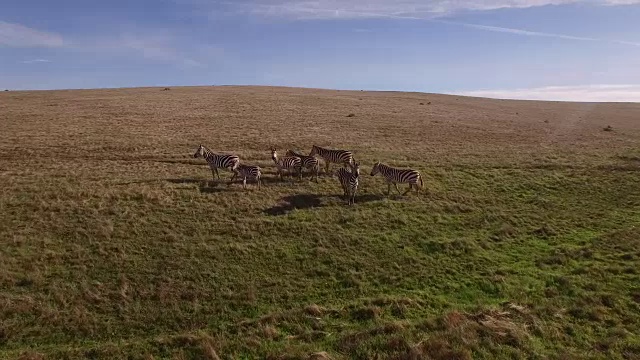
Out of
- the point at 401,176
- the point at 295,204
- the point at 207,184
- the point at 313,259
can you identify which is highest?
the point at 401,176

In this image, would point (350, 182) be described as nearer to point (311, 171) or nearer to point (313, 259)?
point (311, 171)

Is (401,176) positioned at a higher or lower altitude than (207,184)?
higher

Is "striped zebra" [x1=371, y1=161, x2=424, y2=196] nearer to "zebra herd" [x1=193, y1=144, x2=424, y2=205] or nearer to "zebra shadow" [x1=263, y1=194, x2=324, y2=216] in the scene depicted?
"zebra herd" [x1=193, y1=144, x2=424, y2=205]

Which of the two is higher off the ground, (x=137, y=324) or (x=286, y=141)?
(x=286, y=141)

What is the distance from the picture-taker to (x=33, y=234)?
1991 cm

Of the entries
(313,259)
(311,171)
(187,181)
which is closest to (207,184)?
(187,181)

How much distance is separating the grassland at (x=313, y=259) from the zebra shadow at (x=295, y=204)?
0.13 m

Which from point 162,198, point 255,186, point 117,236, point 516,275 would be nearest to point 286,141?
point 255,186

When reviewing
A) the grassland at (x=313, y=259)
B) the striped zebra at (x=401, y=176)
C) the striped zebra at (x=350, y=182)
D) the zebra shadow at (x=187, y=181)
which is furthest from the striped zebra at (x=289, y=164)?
the striped zebra at (x=401, y=176)

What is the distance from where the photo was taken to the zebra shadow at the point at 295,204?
23.3m

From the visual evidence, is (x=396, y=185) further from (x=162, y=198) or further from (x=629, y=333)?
(x=629, y=333)

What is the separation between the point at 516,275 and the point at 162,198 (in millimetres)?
16683

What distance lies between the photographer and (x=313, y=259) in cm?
1902

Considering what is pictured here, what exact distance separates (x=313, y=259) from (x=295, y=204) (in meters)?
5.63
